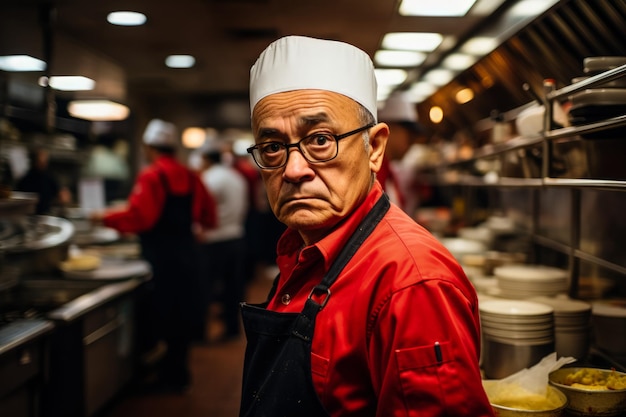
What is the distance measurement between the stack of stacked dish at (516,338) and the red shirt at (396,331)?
79cm

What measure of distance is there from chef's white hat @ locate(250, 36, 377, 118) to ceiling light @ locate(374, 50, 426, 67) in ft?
12.5

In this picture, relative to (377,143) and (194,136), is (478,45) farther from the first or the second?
(194,136)

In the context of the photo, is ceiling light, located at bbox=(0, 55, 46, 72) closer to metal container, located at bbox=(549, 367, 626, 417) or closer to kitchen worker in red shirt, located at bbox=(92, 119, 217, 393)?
kitchen worker in red shirt, located at bbox=(92, 119, 217, 393)

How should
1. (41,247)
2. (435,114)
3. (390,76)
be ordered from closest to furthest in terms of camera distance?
1. (41,247)
2. (435,114)
3. (390,76)

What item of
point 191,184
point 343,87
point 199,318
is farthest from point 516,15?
point 199,318

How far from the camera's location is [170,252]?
4480 mm

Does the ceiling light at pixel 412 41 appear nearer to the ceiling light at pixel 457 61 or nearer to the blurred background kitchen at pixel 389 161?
the blurred background kitchen at pixel 389 161

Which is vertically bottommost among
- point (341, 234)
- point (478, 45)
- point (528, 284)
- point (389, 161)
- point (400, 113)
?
point (528, 284)

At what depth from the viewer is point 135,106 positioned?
815 cm

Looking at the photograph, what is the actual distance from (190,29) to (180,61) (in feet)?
4.55

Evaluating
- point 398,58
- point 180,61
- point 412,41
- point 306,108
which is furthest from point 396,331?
point 180,61

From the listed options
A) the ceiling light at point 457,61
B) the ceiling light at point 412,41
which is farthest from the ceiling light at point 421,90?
the ceiling light at point 412,41

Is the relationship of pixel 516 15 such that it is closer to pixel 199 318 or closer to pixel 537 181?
pixel 537 181

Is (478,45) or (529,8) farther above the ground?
(478,45)
